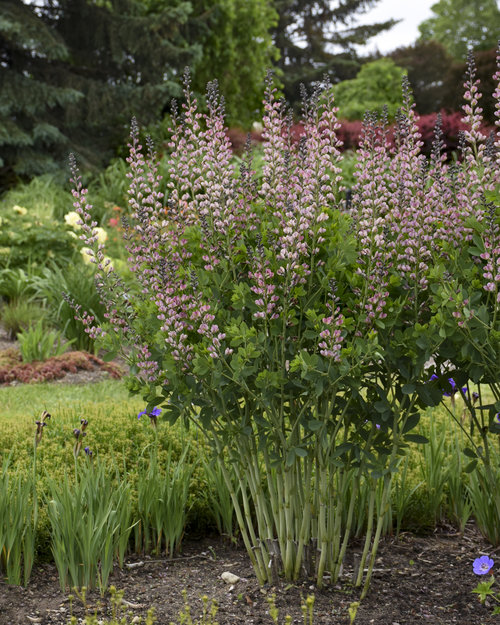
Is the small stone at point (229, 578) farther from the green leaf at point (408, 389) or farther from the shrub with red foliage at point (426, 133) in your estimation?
the shrub with red foliage at point (426, 133)

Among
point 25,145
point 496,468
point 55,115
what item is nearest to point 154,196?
point 496,468

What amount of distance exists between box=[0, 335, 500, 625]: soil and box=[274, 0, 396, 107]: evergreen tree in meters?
30.6

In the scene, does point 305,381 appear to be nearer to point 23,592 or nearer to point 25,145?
point 23,592

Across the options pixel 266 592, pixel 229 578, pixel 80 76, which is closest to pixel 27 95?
pixel 80 76

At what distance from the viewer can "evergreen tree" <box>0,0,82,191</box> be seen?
13781 millimetres

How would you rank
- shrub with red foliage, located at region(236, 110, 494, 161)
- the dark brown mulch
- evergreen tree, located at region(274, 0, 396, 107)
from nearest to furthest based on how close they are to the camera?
the dark brown mulch < shrub with red foliage, located at region(236, 110, 494, 161) < evergreen tree, located at region(274, 0, 396, 107)

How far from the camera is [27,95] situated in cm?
1417

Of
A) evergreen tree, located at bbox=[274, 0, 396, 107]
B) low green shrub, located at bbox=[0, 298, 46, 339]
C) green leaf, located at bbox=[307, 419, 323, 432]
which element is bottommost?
low green shrub, located at bbox=[0, 298, 46, 339]

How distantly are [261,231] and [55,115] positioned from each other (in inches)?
591

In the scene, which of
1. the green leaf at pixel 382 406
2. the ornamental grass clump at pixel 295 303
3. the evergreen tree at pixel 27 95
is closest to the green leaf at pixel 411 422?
the ornamental grass clump at pixel 295 303

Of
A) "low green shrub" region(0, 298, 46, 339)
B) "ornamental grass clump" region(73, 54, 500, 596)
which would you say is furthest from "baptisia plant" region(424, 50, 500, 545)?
"low green shrub" region(0, 298, 46, 339)

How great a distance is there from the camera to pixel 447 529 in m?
3.60

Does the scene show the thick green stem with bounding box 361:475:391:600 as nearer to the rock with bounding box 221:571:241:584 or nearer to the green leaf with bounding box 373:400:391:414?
the green leaf with bounding box 373:400:391:414

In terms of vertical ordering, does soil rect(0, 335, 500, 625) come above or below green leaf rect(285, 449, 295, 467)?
below
